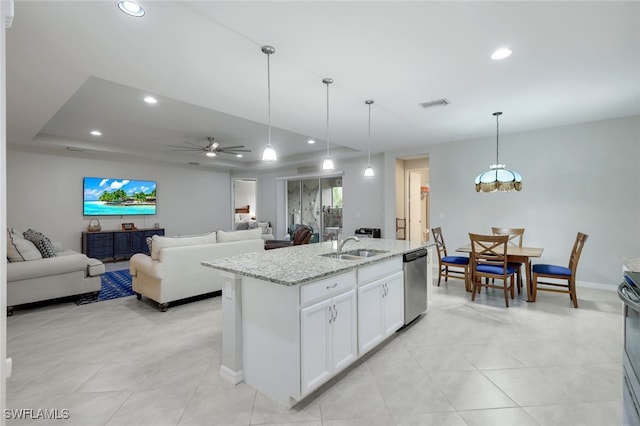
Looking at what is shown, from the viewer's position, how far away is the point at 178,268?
383 cm

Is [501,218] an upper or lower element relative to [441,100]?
lower

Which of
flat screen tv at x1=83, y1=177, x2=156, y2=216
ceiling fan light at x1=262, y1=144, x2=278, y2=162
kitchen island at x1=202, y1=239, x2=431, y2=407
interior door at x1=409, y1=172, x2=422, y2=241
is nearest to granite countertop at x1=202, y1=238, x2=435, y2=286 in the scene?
kitchen island at x1=202, y1=239, x2=431, y2=407

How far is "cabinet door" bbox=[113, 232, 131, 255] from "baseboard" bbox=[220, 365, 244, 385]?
6340mm

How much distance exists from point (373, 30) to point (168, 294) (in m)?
3.70

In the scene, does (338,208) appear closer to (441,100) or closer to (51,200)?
(441,100)

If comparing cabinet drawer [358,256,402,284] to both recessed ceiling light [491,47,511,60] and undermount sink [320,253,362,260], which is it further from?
recessed ceiling light [491,47,511,60]

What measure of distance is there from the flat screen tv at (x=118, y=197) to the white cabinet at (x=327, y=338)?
744 centimetres

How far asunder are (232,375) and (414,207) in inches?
244

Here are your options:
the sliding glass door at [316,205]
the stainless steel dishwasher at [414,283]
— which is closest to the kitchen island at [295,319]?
the stainless steel dishwasher at [414,283]

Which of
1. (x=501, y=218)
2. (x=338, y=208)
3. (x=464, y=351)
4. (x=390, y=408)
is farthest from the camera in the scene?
(x=338, y=208)

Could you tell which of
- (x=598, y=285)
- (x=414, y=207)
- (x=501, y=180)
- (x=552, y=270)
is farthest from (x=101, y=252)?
(x=598, y=285)

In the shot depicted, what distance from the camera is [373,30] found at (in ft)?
7.29

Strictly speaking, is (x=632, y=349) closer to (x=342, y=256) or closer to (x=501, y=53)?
(x=342, y=256)

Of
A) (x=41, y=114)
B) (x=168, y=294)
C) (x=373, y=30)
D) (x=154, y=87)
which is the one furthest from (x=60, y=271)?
(x=373, y=30)
